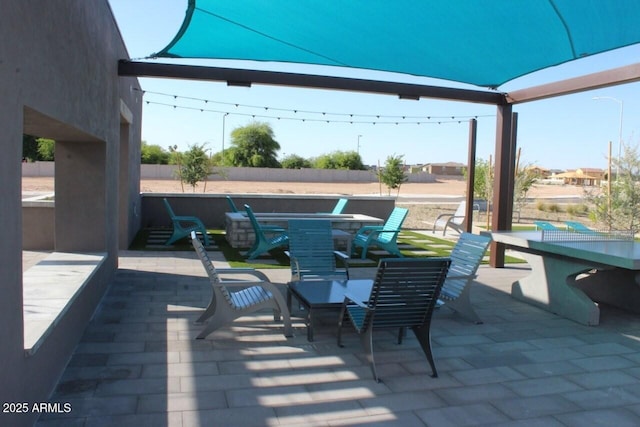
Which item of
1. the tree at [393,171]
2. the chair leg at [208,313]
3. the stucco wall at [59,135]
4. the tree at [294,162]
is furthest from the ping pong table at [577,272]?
the tree at [294,162]

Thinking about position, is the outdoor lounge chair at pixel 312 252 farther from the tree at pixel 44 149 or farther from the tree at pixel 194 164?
the tree at pixel 44 149

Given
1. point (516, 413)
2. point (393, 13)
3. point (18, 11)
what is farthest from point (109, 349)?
point (393, 13)

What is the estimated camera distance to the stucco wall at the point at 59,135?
8.00 feet

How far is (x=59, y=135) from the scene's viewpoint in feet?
15.4

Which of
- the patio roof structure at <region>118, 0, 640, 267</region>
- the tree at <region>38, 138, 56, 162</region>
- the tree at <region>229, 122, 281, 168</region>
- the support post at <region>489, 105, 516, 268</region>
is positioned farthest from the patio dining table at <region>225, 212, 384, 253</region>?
the tree at <region>229, 122, 281, 168</region>

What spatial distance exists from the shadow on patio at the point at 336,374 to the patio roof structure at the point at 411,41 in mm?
2956

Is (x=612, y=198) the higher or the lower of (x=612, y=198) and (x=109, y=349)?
the higher

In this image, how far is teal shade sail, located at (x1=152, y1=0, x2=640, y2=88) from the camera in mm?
4633

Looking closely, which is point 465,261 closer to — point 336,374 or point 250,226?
point 336,374

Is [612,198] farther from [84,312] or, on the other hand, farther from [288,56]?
[84,312]

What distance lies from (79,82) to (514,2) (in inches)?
150

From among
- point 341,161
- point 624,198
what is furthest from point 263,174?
point 624,198

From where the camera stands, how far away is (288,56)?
6395mm

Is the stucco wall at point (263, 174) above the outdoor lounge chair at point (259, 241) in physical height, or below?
above
